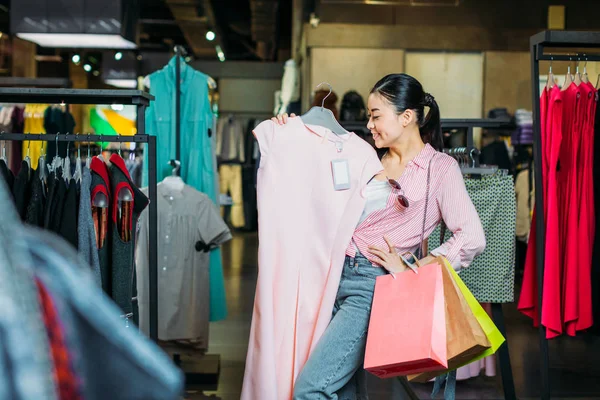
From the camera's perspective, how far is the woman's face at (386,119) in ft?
8.72

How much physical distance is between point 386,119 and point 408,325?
0.73 m

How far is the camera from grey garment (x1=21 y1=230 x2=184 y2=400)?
825 millimetres

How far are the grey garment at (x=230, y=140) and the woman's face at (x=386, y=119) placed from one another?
1104 cm

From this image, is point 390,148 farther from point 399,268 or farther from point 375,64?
point 375,64

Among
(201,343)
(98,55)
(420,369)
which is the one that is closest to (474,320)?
(420,369)

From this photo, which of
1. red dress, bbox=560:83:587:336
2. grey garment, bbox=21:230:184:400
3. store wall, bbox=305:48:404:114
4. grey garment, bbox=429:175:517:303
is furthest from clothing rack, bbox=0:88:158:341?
store wall, bbox=305:48:404:114

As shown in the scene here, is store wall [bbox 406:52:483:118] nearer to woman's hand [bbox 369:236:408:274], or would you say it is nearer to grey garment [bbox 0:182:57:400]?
woman's hand [bbox 369:236:408:274]

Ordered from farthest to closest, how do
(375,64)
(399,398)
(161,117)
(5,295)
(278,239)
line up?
(375,64)
(161,117)
(399,398)
(278,239)
(5,295)

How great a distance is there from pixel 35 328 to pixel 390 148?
2084 millimetres

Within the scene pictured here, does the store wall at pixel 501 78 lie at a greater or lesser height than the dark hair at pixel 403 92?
greater

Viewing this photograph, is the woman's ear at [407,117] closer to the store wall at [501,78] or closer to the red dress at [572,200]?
the red dress at [572,200]

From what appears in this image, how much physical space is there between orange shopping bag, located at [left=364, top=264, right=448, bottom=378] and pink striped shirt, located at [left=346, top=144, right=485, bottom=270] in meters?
0.18

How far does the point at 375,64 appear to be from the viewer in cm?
1014

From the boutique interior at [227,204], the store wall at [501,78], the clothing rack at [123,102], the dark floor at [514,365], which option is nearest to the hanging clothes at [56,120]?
the boutique interior at [227,204]
